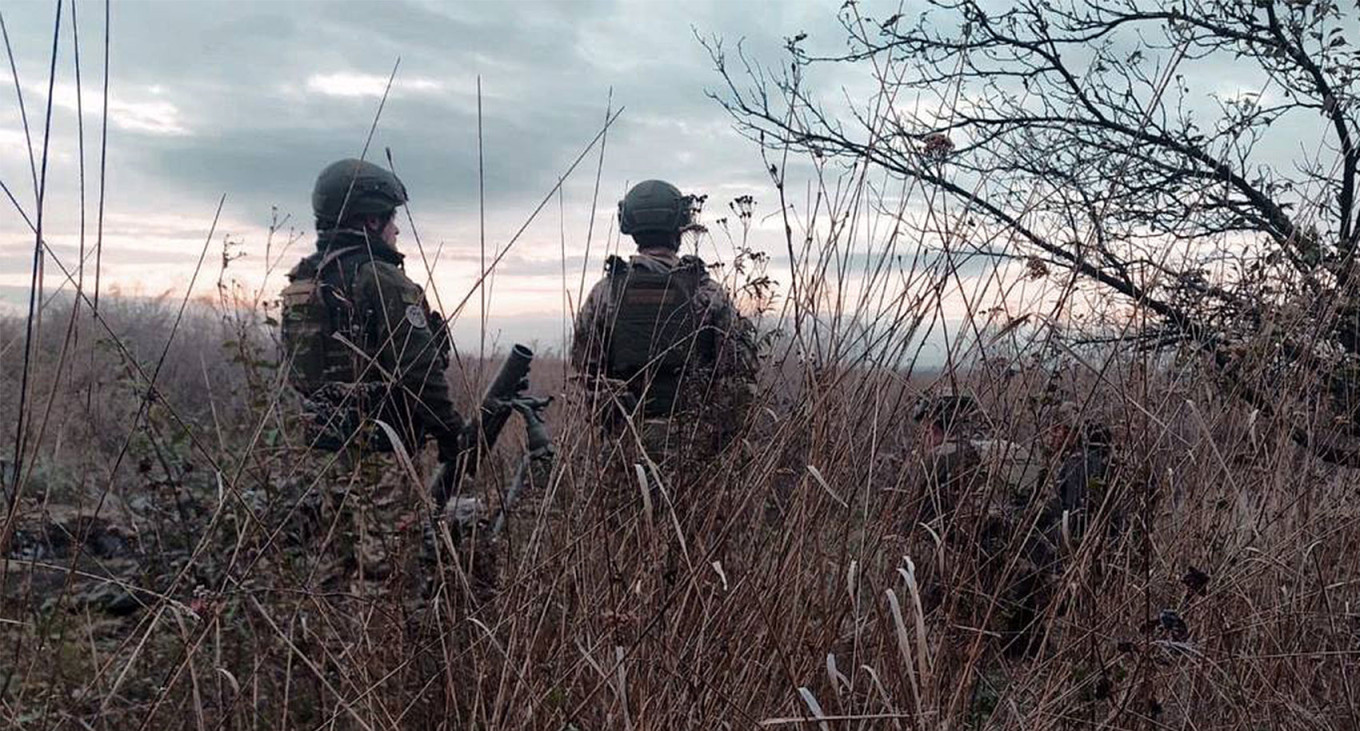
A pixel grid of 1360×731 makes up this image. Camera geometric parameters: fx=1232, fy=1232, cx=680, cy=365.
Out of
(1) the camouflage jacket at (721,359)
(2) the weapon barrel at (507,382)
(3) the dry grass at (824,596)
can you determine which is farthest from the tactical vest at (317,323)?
(1) the camouflage jacket at (721,359)

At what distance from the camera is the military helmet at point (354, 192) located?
13.5ft

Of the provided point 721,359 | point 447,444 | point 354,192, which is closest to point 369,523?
point 721,359

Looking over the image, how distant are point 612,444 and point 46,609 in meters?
1.85

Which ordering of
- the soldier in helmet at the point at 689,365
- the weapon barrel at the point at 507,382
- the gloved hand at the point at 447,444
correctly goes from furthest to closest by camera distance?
the gloved hand at the point at 447,444 < the weapon barrel at the point at 507,382 < the soldier in helmet at the point at 689,365

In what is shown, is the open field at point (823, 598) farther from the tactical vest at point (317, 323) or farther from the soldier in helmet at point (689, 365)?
the tactical vest at point (317, 323)

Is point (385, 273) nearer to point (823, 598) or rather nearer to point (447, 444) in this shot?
point (447, 444)

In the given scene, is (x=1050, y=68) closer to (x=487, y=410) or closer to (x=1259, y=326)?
(x=1259, y=326)

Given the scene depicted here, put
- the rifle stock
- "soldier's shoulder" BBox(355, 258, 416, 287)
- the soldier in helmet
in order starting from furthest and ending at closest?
"soldier's shoulder" BBox(355, 258, 416, 287)
the rifle stock
the soldier in helmet

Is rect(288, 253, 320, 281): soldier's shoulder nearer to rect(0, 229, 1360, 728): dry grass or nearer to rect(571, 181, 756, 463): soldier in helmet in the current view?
rect(571, 181, 756, 463): soldier in helmet

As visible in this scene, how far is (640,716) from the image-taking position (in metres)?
1.48

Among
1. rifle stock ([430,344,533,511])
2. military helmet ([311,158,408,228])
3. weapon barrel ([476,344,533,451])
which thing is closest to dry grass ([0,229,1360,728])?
rifle stock ([430,344,533,511])

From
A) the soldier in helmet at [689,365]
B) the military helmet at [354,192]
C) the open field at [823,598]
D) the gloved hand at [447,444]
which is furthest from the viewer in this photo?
the military helmet at [354,192]

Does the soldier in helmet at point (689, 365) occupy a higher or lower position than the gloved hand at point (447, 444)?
higher

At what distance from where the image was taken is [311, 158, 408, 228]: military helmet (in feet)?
13.5
